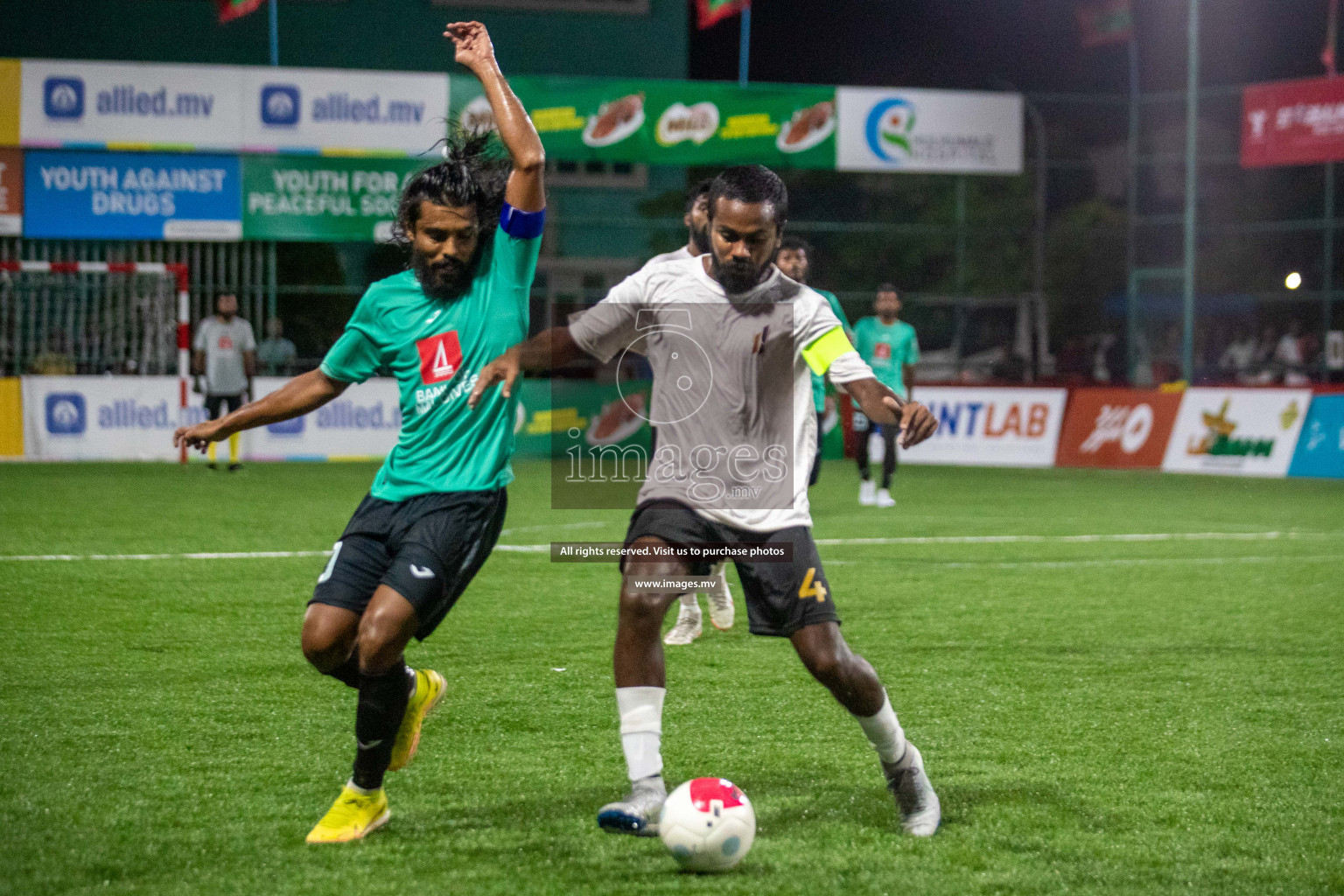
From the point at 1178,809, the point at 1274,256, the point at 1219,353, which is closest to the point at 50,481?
the point at 1178,809

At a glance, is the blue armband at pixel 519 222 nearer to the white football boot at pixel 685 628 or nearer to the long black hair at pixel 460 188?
the long black hair at pixel 460 188

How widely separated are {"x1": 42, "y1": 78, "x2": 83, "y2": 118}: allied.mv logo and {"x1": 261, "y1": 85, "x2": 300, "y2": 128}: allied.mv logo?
2.42m

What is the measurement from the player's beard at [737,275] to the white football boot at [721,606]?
11.4 ft

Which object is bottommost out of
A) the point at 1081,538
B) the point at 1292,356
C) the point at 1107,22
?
the point at 1081,538

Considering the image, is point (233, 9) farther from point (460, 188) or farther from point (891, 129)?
point (460, 188)

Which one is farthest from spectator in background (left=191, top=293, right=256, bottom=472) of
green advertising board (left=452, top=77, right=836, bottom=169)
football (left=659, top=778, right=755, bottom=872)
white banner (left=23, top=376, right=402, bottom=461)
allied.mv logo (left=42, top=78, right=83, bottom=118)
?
football (left=659, top=778, right=755, bottom=872)

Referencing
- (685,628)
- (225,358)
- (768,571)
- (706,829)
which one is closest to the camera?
(706,829)

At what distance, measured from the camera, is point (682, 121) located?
901 inches

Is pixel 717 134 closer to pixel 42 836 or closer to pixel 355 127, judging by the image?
pixel 355 127

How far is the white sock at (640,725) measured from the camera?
14.1 feet

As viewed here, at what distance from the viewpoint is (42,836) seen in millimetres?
4207

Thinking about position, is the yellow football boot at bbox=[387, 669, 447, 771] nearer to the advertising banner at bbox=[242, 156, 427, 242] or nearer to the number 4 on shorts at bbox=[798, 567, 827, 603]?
the number 4 on shorts at bbox=[798, 567, 827, 603]

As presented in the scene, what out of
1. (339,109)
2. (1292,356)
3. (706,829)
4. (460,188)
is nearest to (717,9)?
(339,109)

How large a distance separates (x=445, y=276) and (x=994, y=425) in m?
17.9
